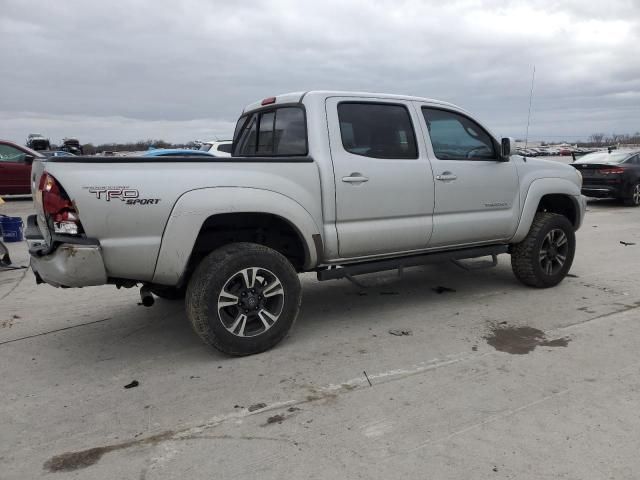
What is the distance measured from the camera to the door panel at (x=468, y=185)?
15.8 ft

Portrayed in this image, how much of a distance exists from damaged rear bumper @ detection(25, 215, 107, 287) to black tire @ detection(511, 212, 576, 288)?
13.7ft

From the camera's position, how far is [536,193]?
547cm

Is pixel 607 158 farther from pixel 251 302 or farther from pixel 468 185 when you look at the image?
pixel 251 302

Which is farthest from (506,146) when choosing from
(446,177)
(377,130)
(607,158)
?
(607,158)

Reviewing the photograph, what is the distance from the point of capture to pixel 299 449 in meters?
2.75

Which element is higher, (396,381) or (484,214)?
(484,214)

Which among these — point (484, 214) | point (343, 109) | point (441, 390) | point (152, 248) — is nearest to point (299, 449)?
point (441, 390)

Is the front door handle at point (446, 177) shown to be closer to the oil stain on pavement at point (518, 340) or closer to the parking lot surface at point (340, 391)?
the parking lot surface at point (340, 391)

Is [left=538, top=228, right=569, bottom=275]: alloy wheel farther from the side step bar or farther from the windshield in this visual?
the windshield

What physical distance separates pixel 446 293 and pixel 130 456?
3.81 m

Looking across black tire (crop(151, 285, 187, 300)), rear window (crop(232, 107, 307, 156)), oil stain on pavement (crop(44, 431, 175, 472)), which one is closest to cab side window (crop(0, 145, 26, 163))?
rear window (crop(232, 107, 307, 156))

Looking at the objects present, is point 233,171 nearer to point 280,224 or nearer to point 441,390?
point 280,224

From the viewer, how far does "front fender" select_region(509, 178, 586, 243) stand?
213 inches

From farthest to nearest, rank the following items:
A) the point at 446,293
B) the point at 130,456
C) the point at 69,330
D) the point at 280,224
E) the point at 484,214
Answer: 1. the point at 446,293
2. the point at 484,214
3. the point at 69,330
4. the point at 280,224
5. the point at 130,456
